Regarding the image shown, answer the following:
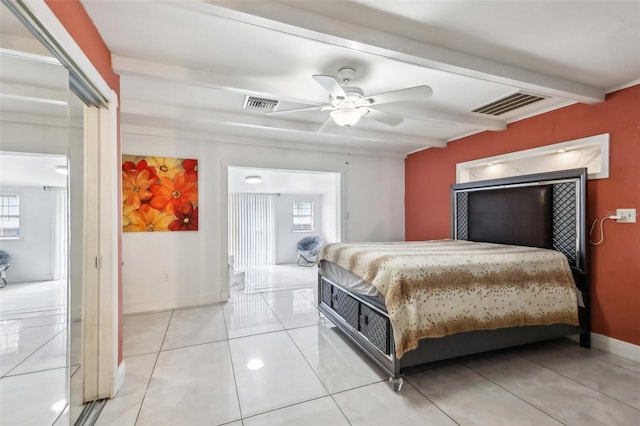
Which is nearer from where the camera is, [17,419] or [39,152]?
[17,419]

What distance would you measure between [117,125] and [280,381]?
234 centimetres

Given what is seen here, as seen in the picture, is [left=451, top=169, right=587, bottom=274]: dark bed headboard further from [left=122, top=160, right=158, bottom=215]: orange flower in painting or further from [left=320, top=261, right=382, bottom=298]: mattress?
[left=122, top=160, right=158, bottom=215]: orange flower in painting

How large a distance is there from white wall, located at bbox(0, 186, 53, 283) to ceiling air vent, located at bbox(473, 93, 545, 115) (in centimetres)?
394

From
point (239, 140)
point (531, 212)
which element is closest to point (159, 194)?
point (239, 140)

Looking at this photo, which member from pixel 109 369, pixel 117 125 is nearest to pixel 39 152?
pixel 117 125

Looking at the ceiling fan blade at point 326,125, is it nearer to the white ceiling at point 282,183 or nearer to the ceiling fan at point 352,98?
the ceiling fan at point 352,98

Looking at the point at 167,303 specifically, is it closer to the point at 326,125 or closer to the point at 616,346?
the point at 326,125

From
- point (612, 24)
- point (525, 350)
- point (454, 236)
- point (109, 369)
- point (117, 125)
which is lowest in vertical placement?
point (525, 350)

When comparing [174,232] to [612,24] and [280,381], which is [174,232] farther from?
[612,24]

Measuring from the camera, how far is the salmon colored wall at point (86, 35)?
1371 mm

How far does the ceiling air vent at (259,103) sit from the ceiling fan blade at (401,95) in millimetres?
1078

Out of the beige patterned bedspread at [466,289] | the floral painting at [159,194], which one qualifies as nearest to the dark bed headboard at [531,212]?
the beige patterned bedspread at [466,289]

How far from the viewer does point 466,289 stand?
2.20 metres

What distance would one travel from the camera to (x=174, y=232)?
393 centimetres
